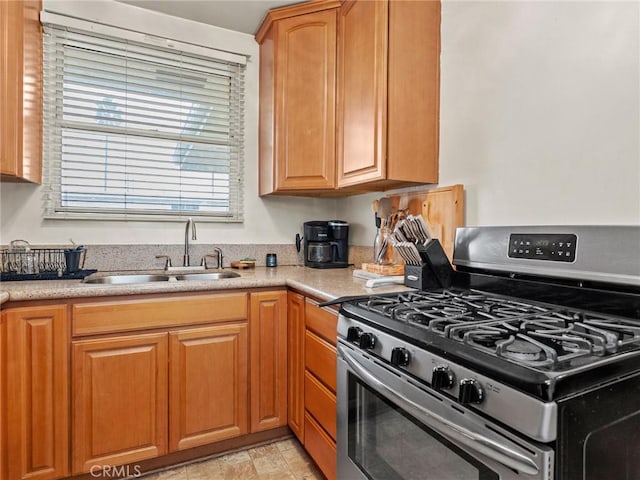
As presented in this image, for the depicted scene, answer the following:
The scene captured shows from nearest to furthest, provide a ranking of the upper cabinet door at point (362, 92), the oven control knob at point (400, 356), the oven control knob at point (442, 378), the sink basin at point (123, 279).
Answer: the oven control knob at point (442, 378), the oven control knob at point (400, 356), the upper cabinet door at point (362, 92), the sink basin at point (123, 279)

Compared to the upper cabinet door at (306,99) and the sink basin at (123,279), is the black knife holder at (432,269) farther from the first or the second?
the sink basin at (123,279)

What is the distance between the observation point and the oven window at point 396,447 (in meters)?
0.84

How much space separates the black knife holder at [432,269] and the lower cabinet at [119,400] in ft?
3.85

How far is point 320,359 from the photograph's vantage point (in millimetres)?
1596

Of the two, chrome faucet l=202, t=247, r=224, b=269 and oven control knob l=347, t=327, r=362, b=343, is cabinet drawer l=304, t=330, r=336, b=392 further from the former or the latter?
chrome faucet l=202, t=247, r=224, b=269

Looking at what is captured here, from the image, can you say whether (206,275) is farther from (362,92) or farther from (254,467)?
(362,92)

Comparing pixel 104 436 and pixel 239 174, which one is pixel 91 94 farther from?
pixel 104 436

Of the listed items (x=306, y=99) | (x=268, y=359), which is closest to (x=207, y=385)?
(x=268, y=359)

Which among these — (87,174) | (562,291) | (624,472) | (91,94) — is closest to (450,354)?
(624,472)

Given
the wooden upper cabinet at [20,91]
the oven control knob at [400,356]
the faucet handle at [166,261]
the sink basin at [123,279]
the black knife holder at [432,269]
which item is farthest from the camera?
the faucet handle at [166,261]

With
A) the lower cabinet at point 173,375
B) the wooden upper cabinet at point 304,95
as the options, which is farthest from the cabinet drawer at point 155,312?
the wooden upper cabinet at point 304,95

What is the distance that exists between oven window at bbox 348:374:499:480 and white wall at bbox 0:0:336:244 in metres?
1.49

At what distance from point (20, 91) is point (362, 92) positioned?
165 centimetres

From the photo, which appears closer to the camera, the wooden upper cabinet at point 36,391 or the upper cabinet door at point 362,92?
the wooden upper cabinet at point 36,391
